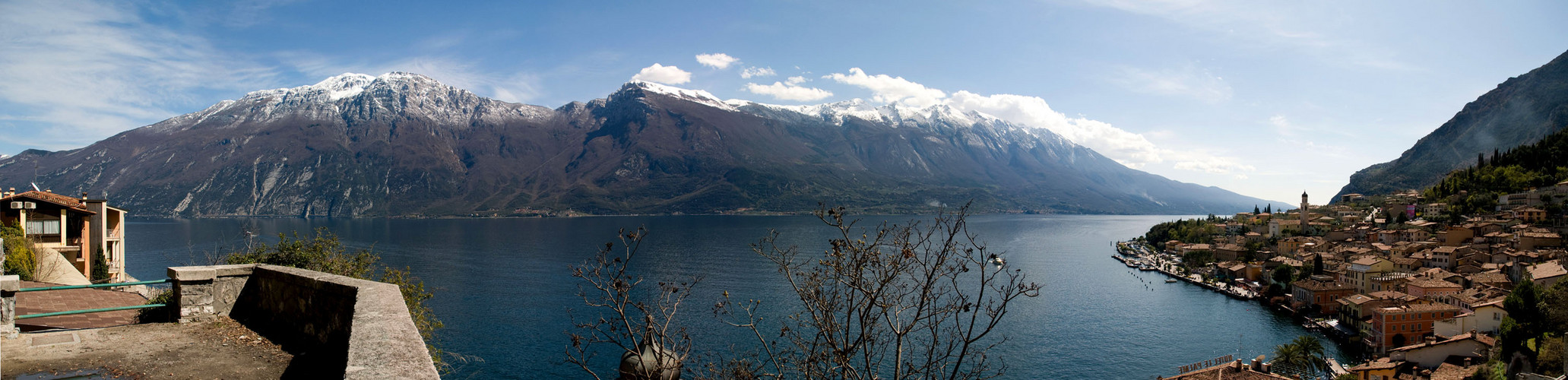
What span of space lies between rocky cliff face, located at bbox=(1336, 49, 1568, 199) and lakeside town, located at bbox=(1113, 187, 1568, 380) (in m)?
53.6

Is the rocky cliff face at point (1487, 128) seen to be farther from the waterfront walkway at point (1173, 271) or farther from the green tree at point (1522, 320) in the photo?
the green tree at point (1522, 320)

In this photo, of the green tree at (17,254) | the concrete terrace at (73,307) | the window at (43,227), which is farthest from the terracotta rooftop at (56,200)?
the concrete terrace at (73,307)

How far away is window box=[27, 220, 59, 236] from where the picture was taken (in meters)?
23.5

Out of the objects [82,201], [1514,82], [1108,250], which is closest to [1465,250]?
[1108,250]

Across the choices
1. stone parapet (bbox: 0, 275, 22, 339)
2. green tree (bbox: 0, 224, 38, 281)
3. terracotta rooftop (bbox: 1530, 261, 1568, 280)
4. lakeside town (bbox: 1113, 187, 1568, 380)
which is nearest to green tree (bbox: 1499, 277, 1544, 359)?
lakeside town (bbox: 1113, 187, 1568, 380)

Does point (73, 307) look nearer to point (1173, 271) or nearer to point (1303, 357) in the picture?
point (1303, 357)

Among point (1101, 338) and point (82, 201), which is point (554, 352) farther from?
point (1101, 338)

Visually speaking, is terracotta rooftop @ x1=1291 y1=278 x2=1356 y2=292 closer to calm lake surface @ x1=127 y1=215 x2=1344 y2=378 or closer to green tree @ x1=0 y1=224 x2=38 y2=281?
calm lake surface @ x1=127 y1=215 x2=1344 y2=378

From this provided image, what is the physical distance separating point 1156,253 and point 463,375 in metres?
82.2

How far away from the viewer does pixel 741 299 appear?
1809 inches

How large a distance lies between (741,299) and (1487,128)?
512 feet

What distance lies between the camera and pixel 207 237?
102688 millimetres

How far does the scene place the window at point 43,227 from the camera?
23516 millimetres

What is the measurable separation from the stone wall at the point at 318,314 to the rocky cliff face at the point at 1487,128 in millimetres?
157330
